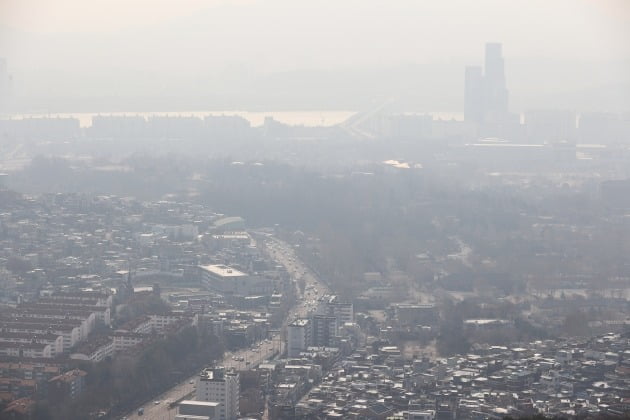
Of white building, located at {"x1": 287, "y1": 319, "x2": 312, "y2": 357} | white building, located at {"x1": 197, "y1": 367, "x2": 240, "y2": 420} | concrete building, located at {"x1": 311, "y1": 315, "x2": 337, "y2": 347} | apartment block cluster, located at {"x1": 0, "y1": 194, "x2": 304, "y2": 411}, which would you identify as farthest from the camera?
concrete building, located at {"x1": 311, "y1": 315, "x2": 337, "y2": 347}

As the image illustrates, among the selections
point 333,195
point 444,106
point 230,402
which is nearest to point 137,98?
point 444,106

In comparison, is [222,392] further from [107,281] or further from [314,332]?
[107,281]

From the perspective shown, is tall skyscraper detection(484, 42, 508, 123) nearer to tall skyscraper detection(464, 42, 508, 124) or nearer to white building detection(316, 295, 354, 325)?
tall skyscraper detection(464, 42, 508, 124)

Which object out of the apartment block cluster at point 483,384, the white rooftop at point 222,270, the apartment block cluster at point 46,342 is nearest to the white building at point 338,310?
the apartment block cluster at point 483,384

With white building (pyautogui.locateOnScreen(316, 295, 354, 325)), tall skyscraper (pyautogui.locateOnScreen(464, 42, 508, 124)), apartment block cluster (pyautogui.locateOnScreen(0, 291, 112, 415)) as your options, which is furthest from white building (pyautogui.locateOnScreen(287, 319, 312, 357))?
tall skyscraper (pyautogui.locateOnScreen(464, 42, 508, 124))

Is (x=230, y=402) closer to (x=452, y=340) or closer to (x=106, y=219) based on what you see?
(x=452, y=340)

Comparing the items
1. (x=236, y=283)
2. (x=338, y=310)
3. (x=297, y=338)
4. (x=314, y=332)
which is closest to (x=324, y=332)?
(x=314, y=332)
